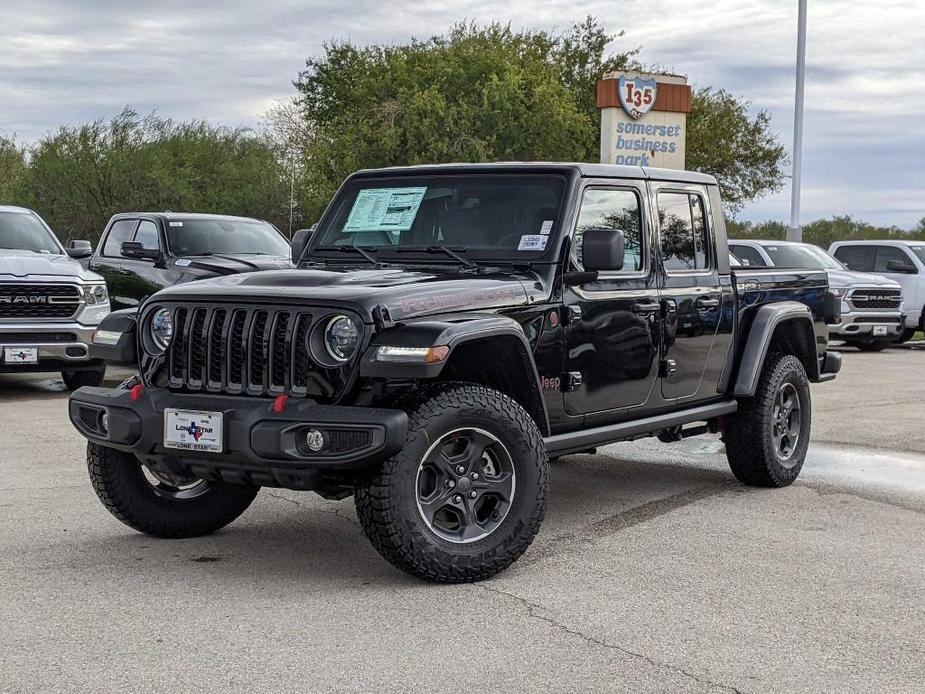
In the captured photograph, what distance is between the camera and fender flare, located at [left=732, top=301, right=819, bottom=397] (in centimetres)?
761

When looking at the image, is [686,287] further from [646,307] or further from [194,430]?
[194,430]

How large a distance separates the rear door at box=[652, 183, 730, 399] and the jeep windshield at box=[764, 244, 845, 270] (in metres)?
12.2

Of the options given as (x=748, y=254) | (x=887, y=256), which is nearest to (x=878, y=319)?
(x=748, y=254)

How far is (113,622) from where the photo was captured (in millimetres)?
4906

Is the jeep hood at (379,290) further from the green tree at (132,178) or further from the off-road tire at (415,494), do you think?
the green tree at (132,178)

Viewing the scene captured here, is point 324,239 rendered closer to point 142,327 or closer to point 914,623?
point 142,327

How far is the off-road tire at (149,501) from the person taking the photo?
20.1 feet

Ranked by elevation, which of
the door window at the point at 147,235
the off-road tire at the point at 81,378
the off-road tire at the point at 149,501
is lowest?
the off-road tire at the point at 81,378

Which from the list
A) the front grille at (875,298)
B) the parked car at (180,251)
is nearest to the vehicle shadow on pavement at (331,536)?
the parked car at (180,251)

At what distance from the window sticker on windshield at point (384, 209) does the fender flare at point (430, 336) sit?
4.24 feet

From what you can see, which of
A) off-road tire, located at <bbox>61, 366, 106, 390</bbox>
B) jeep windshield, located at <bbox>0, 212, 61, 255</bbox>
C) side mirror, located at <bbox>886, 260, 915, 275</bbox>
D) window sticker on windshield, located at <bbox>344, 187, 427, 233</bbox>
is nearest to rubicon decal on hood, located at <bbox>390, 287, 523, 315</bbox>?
window sticker on windshield, located at <bbox>344, 187, 427, 233</bbox>

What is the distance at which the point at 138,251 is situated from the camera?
13.8m

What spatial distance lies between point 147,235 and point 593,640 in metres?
11.2

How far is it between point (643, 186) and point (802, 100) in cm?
2398
